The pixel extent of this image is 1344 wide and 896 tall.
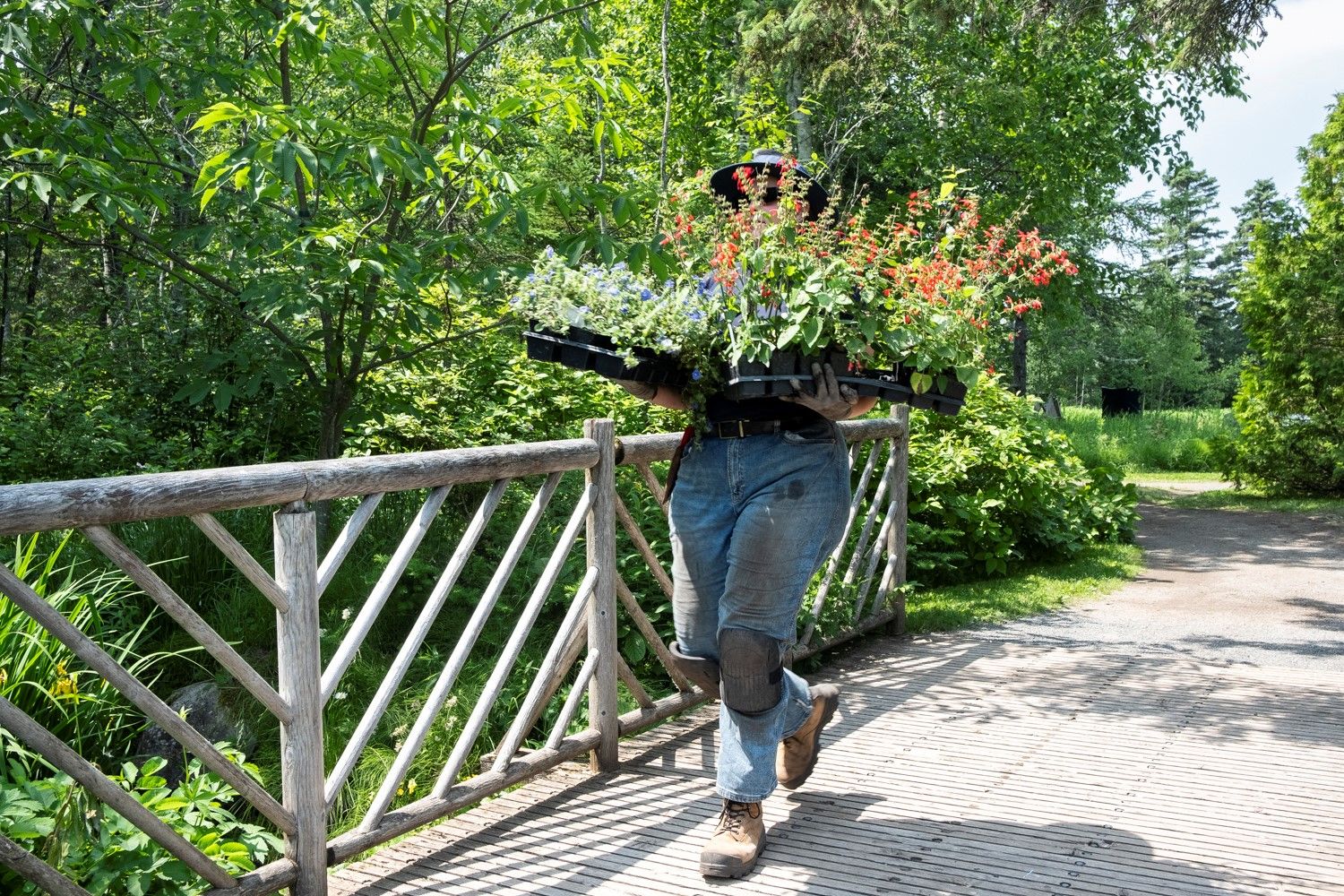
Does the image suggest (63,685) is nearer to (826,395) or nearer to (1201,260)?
(826,395)

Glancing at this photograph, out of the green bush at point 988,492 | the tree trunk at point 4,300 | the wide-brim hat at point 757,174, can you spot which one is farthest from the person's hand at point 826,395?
the tree trunk at point 4,300

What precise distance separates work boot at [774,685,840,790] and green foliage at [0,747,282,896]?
5.02ft

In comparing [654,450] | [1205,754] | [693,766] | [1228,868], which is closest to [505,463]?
[654,450]

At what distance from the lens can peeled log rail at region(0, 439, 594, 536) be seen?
2141 mm

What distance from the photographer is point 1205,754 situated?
3.94 m

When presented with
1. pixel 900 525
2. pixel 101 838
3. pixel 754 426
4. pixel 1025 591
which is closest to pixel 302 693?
pixel 101 838

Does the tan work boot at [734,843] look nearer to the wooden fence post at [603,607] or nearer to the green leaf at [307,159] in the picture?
the wooden fence post at [603,607]

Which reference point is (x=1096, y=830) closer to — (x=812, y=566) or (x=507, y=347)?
(x=812, y=566)

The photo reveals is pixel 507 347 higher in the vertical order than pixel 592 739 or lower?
higher

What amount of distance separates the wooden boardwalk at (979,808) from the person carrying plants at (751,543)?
26cm

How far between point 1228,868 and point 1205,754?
1038mm

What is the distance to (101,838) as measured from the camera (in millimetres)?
2559

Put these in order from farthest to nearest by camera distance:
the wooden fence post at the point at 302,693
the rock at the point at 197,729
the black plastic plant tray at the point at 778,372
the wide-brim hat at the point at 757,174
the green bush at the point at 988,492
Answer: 1. the green bush at the point at 988,492
2. the rock at the point at 197,729
3. the wide-brim hat at the point at 757,174
4. the black plastic plant tray at the point at 778,372
5. the wooden fence post at the point at 302,693

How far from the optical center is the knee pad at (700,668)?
3.20 metres
